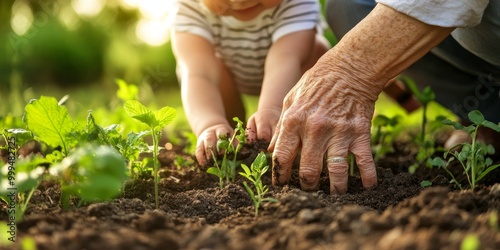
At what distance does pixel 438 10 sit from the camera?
78.4 inches

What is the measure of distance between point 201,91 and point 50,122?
969 millimetres

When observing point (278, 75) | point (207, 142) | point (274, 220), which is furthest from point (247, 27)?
point (274, 220)

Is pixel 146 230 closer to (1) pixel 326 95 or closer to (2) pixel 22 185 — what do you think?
(2) pixel 22 185

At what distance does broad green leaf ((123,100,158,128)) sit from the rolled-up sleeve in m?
0.82

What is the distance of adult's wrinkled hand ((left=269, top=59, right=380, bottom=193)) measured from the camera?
81.6 inches

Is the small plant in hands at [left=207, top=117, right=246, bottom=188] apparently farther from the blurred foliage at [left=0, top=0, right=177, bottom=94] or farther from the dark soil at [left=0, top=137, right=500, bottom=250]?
the blurred foliage at [left=0, top=0, right=177, bottom=94]

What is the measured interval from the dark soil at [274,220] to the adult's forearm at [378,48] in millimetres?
374

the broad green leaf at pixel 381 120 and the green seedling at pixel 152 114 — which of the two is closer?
the green seedling at pixel 152 114

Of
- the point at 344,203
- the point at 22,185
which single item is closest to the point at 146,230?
the point at 22,185

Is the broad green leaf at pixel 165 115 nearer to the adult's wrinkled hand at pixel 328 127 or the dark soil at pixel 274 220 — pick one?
the dark soil at pixel 274 220

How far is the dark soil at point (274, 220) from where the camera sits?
1.30 m

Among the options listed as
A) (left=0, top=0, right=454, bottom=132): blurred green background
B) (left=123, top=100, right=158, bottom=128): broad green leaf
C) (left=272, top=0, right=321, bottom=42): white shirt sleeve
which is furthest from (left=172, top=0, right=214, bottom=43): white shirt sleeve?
(left=0, top=0, right=454, bottom=132): blurred green background

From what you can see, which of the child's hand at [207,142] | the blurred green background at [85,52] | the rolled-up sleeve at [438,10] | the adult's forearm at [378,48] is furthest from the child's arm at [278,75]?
the blurred green background at [85,52]

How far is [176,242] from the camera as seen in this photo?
4.35ft
